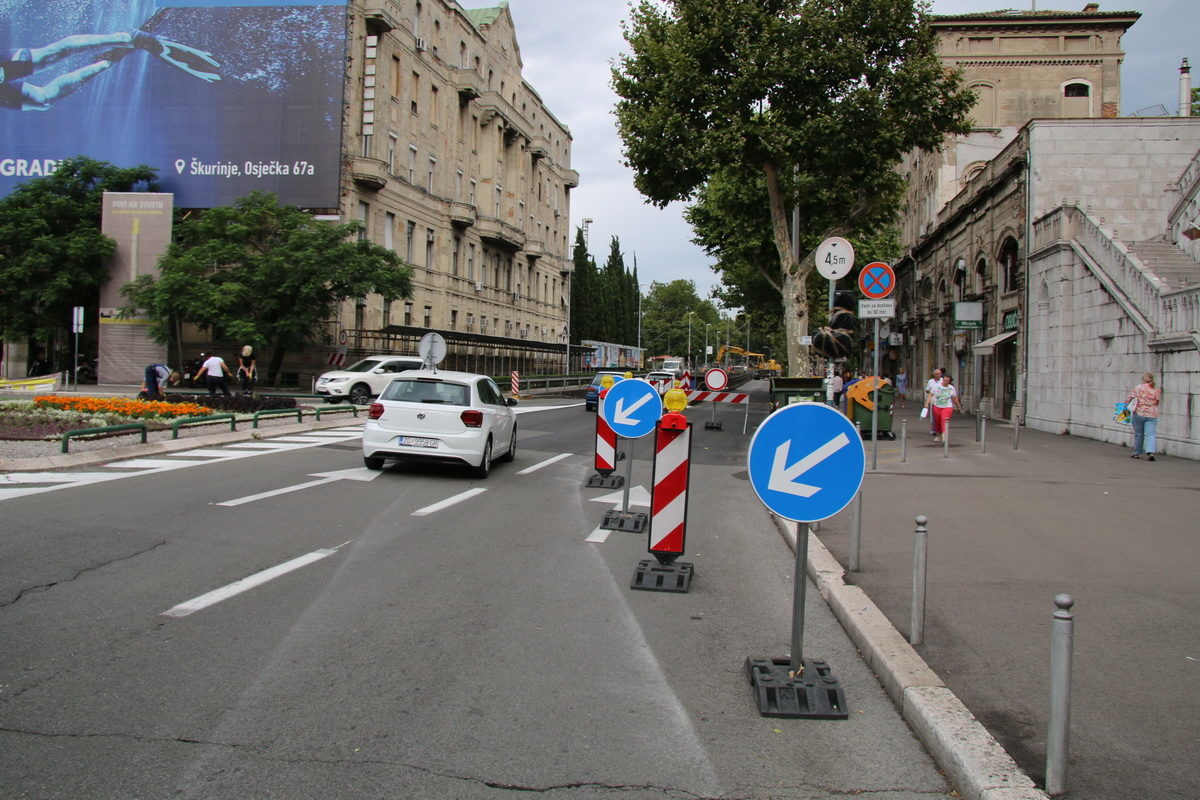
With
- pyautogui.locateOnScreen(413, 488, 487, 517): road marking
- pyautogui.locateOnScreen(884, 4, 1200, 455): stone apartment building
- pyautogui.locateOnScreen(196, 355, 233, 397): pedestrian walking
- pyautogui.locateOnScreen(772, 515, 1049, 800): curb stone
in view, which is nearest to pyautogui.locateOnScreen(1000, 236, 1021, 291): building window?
pyautogui.locateOnScreen(884, 4, 1200, 455): stone apartment building

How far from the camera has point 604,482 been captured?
1232 centimetres

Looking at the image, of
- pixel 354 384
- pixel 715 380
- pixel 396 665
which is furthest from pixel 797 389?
pixel 354 384

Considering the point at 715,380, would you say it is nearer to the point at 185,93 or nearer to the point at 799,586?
the point at 799,586

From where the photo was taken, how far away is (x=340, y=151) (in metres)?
39.3

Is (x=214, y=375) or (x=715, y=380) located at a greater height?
(x=715, y=380)

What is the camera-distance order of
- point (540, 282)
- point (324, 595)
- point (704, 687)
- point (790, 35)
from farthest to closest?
point (540, 282) → point (790, 35) → point (324, 595) → point (704, 687)

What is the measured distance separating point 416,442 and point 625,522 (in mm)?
4125

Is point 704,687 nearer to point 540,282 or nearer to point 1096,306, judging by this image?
point 1096,306

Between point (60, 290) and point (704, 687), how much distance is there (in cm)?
3940

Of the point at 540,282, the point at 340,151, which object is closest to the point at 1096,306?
the point at 340,151

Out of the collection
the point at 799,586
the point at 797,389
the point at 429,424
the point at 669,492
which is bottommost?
the point at 799,586

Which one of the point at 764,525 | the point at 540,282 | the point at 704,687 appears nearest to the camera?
the point at 704,687

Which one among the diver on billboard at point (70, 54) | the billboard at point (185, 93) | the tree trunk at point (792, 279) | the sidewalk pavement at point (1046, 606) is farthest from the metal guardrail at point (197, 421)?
the diver on billboard at point (70, 54)

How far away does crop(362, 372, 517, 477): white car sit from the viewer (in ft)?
39.4
